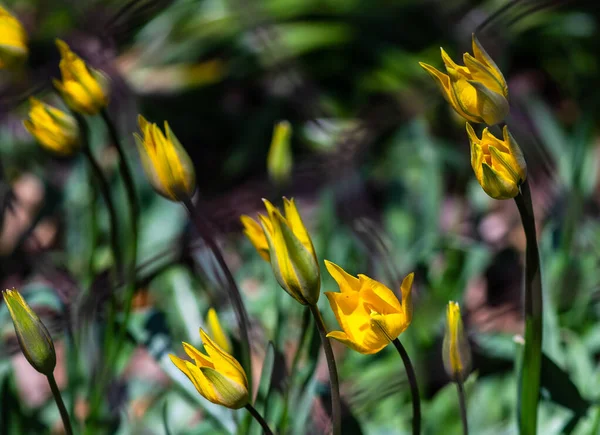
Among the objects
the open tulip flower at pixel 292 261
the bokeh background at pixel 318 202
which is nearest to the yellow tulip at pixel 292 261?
the open tulip flower at pixel 292 261

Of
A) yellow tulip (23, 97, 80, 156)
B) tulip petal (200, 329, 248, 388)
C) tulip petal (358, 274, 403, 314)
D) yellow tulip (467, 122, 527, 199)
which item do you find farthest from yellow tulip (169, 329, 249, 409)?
yellow tulip (23, 97, 80, 156)

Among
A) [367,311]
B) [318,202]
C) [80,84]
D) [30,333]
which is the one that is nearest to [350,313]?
[367,311]

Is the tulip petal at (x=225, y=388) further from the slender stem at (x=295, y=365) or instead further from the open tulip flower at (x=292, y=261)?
the slender stem at (x=295, y=365)

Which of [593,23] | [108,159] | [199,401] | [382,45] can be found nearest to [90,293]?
[199,401]

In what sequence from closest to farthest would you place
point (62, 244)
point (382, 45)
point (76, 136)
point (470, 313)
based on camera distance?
1. point (76, 136)
2. point (470, 313)
3. point (62, 244)
4. point (382, 45)

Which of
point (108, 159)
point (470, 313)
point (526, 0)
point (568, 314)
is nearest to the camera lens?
point (526, 0)

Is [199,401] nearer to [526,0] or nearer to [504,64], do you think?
[526,0]

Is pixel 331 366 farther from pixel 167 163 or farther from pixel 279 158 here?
pixel 279 158
